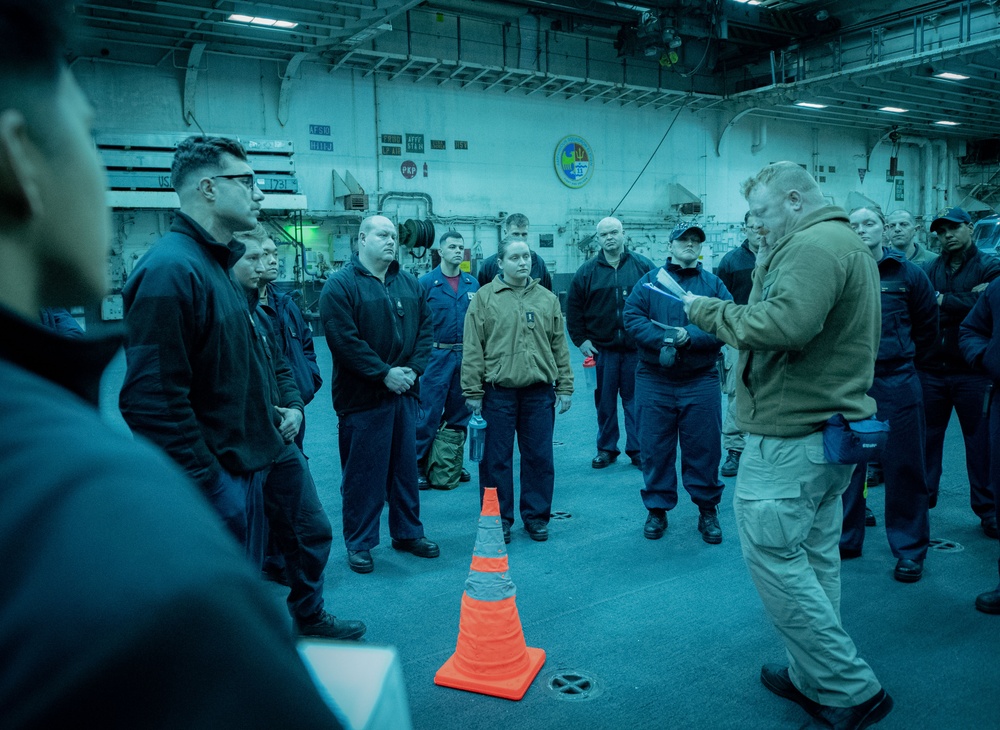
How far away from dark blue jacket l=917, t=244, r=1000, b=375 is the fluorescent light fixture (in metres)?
10.6

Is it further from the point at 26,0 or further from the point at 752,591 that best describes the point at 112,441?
the point at 752,591

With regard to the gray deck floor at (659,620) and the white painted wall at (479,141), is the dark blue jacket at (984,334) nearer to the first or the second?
the gray deck floor at (659,620)

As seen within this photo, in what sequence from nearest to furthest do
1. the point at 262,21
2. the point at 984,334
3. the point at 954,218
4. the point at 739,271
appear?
the point at 984,334 < the point at 954,218 < the point at 739,271 < the point at 262,21

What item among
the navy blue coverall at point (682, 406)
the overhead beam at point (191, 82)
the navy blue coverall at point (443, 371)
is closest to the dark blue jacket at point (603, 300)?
the navy blue coverall at point (443, 371)

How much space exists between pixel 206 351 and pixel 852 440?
2212 mm

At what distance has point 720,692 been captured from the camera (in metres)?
2.84

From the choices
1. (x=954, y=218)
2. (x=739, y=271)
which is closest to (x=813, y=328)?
(x=954, y=218)

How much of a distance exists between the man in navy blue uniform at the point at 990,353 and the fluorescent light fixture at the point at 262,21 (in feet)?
37.3

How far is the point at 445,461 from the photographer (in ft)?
18.5

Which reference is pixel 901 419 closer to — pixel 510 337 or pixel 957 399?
pixel 957 399

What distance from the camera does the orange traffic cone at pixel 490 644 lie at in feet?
9.56

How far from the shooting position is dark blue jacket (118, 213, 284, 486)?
93.9 inches

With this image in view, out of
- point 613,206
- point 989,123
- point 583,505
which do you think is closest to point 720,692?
point 583,505

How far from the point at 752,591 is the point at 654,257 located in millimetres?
15907
